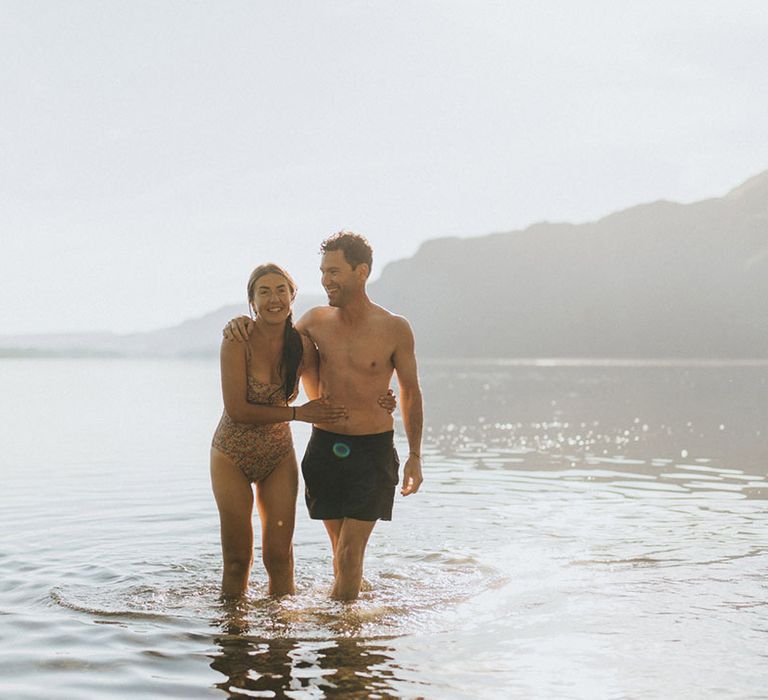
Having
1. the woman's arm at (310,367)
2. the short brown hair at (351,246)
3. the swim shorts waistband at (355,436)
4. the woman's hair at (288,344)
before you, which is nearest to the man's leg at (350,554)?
the swim shorts waistband at (355,436)

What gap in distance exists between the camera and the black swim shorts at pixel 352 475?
754 centimetres

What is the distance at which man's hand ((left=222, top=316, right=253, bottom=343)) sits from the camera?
7.06 metres

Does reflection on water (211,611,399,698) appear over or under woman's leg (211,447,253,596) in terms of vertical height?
under

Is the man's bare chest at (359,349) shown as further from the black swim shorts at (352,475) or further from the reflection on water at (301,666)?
the reflection on water at (301,666)

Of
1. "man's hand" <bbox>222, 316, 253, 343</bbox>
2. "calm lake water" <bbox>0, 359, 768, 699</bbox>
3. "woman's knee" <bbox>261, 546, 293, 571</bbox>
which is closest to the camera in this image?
"calm lake water" <bbox>0, 359, 768, 699</bbox>

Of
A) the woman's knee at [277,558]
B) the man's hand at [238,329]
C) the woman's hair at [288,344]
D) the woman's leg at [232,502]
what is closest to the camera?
the man's hand at [238,329]

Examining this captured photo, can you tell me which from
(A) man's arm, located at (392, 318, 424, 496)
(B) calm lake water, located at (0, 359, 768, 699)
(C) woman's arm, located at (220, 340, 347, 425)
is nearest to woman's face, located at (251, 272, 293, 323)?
(C) woman's arm, located at (220, 340, 347, 425)

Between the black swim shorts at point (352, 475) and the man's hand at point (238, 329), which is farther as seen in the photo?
the black swim shorts at point (352, 475)

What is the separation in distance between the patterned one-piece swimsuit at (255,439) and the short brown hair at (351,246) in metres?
1.03

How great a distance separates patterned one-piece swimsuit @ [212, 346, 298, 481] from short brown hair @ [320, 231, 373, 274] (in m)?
1.03

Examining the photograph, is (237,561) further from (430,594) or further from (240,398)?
(430,594)

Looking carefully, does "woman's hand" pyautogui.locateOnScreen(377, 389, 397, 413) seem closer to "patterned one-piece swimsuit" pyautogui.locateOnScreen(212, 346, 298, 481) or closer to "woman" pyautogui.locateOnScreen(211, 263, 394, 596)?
"woman" pyautogui.locateOnScreen(211, 263, 394, 596)

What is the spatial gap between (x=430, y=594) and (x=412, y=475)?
4.67 ft

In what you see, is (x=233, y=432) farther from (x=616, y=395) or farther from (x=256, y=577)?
(x=616, y=395)
